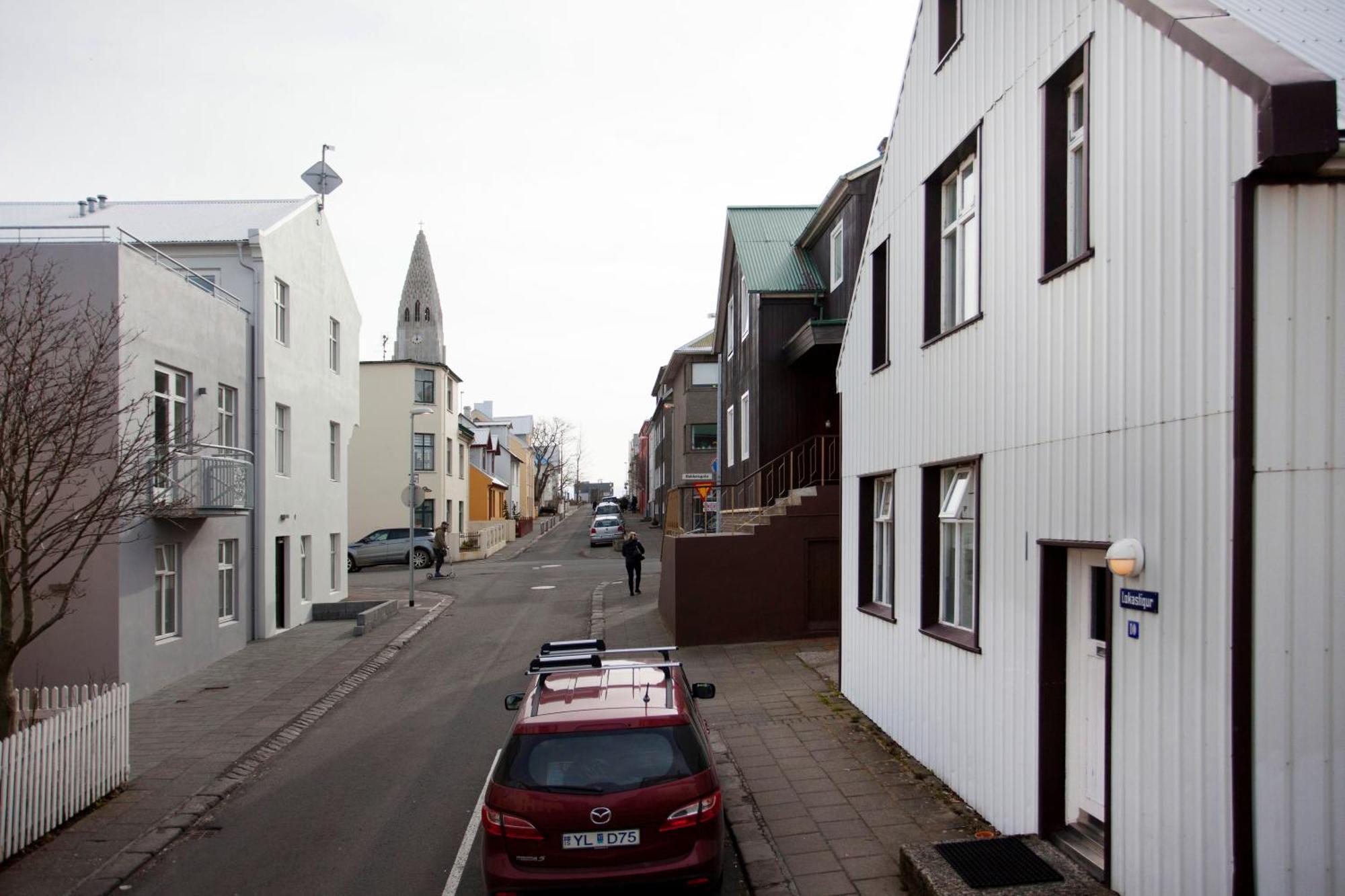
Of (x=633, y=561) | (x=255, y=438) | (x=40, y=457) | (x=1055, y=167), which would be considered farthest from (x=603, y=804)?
(x=633, y=561)

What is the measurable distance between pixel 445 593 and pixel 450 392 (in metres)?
18.6

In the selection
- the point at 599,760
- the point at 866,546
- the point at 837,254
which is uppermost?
the point at 837,254

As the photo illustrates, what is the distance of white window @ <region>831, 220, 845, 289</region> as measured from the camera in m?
20.0

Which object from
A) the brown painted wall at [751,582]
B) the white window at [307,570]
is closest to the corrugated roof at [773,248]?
the brown painted wall at [751,582]

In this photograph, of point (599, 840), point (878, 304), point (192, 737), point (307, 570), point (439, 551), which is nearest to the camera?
point (599, 840)

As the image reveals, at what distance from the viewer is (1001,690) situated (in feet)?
25.1

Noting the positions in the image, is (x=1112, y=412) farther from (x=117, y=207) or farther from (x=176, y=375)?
(x=117, y=207)

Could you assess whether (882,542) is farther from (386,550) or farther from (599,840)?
(386,550)

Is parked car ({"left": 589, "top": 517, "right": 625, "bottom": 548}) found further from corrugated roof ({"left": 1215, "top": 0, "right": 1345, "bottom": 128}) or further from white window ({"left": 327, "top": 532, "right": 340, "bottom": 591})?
corrugated roof ({"left": 1215, "top": 0, "right": 1345, "bottom": 128})

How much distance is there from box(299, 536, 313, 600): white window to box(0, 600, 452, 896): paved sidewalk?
2.07 metres

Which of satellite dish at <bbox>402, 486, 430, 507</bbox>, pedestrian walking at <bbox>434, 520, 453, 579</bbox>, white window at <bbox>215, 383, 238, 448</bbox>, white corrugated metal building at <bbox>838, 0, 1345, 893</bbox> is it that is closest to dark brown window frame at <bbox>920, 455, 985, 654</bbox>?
white corrugated metal building at <bbox>838, 0, 1345, 893</bbox>

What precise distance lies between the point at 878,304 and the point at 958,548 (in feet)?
11.7

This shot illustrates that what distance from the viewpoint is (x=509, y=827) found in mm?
6027

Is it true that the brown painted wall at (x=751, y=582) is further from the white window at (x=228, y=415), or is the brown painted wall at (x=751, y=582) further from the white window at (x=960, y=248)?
the white window at (x=960, y=248)
